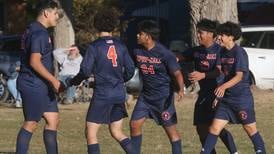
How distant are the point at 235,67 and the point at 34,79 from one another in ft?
7.23

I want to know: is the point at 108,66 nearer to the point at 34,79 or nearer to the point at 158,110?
the point at 34,79

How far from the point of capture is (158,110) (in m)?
10.3

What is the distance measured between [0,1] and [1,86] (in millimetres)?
10931

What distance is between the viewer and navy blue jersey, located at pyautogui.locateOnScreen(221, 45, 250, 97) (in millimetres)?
9898

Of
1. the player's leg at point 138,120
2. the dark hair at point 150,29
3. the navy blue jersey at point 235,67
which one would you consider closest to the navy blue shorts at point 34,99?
the player's leg at point 138,120

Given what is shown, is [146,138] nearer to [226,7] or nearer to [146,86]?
[146,86]

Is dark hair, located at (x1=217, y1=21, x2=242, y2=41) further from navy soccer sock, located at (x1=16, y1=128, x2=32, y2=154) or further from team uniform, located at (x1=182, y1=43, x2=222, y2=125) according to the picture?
navy soccer sock, located at (x1=16, y1=128, x2=32, y2=154)

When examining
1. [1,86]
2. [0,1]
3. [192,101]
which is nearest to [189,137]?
[192,101]

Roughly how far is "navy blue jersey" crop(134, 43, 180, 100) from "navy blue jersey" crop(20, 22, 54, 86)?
1.11m

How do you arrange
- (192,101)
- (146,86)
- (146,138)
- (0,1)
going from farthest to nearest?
(0,1)
(192,101)
(146,138)
(146,86)

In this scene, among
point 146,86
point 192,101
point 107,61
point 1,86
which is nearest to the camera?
point 107,61

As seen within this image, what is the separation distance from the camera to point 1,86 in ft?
71.6

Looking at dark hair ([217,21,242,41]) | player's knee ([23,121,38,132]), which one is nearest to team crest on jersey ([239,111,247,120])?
dark hair ([217,21,242,41])

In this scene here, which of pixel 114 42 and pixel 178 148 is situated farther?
pixel 178 148
